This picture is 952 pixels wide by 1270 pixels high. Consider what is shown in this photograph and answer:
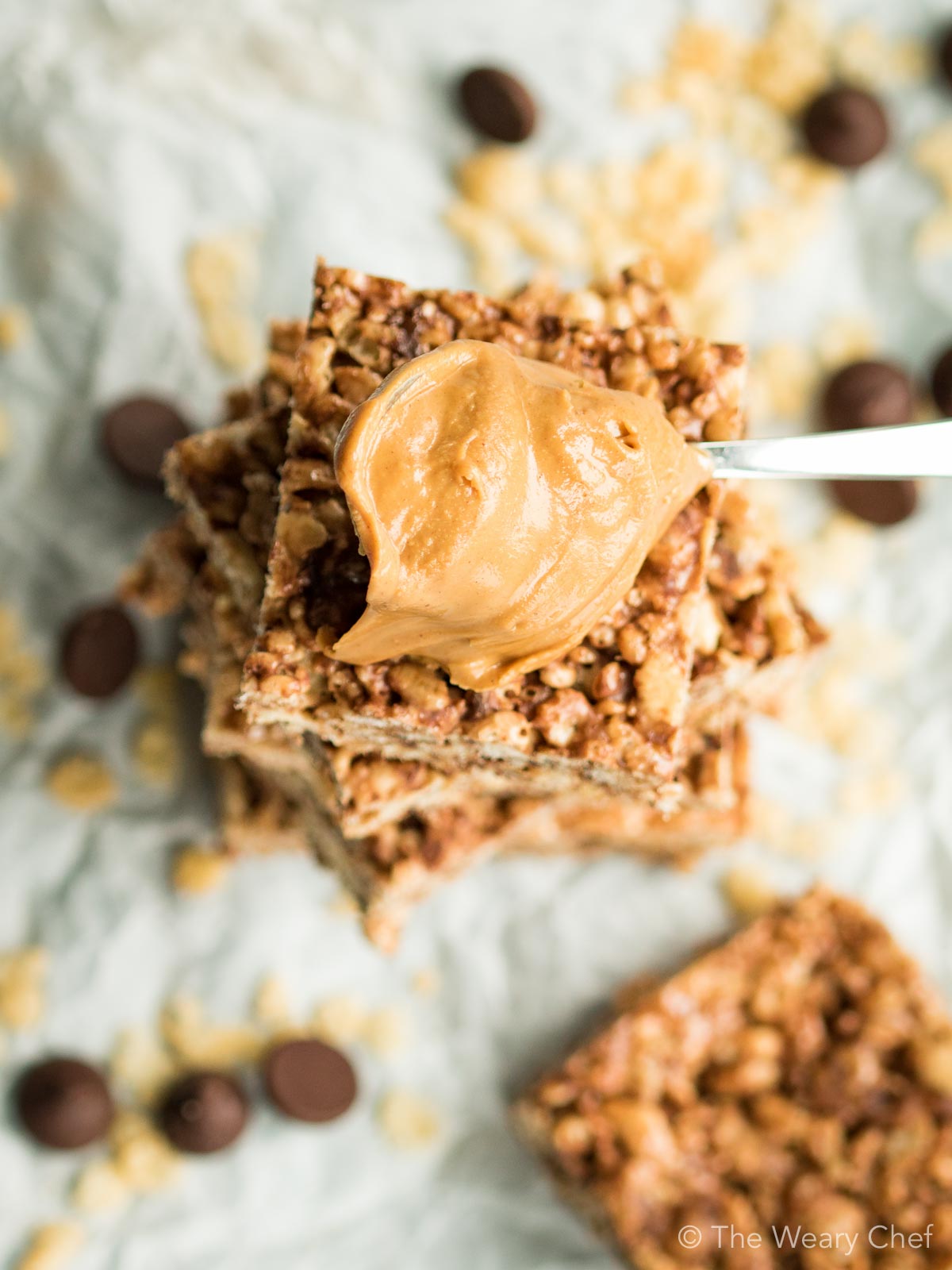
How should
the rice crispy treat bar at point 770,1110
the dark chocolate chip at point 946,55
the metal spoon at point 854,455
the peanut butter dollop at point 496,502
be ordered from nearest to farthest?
the peanut butter dollop at point 496,502
the metal spoon at point 854,455
the rice crispy treat bar at point 770,1110
the dark chocolate chip at point 946,55

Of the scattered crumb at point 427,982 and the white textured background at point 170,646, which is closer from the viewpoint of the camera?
the white textured background at point 170,646

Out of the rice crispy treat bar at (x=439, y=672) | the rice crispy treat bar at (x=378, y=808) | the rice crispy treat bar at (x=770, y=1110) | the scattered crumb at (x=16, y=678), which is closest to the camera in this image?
the rice crispy treat bar at (x=439, y=672)

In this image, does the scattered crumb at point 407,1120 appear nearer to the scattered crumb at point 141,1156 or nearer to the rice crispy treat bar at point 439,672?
the scattered crumb at point 141,1156

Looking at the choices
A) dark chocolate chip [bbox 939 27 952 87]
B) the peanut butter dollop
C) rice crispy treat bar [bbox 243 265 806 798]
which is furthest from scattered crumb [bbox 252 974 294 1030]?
dark chocolate chip [bbox 939 27 952 87]

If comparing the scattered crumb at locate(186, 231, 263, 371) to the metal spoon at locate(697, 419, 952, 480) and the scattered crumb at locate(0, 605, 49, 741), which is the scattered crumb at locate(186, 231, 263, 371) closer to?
the scattered crumb at locate(0, 605, 49, 741)

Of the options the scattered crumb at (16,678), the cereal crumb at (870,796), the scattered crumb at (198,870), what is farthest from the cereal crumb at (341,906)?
the cereal crumb at (870,796)
